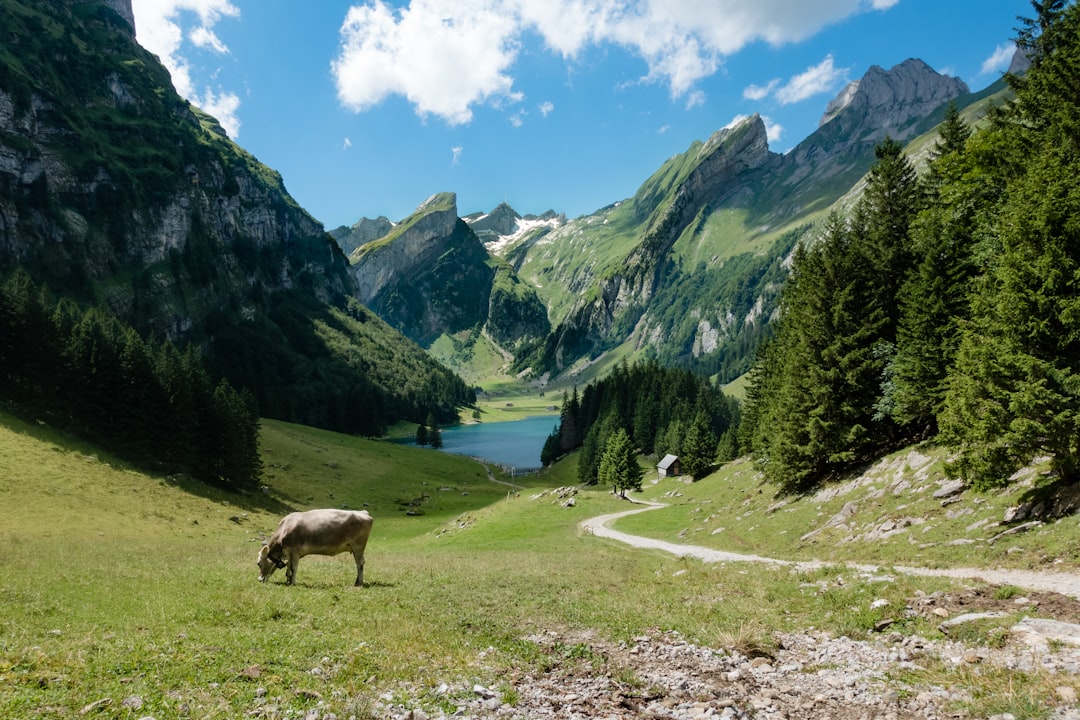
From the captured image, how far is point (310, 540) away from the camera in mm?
20359

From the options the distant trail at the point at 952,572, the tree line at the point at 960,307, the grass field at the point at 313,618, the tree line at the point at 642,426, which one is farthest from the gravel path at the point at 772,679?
the tree line at the point at 642,426

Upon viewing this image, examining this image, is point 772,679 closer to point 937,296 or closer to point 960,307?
point 960,307

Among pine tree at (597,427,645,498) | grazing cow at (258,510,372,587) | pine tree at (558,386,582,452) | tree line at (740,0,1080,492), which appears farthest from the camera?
pine tree at (558,386,582,452)

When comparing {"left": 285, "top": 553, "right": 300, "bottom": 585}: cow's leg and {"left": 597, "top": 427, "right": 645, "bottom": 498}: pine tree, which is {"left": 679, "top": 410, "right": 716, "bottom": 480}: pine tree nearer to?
{"left": 597, "top": 427, "right": 645, "bottom": 498}: pine tree

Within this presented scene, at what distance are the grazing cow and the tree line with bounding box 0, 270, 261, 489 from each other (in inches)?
2320

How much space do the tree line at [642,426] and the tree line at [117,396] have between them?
5613cm

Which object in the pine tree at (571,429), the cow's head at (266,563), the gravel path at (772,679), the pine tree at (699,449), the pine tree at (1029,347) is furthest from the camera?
A: the pine tree at (571,429)


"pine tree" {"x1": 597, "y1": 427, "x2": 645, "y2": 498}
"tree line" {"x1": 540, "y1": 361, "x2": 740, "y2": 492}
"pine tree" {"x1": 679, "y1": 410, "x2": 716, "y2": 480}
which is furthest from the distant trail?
"pine tree" {"x1": 679, "y1": 410, "x2": 716, "y2": 480}

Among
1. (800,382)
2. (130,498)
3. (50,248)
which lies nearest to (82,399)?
(130,498)

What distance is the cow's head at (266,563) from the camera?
1964 cm

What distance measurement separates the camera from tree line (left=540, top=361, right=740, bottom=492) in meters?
83.1

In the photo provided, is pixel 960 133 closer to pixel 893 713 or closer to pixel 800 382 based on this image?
pixel 800 382

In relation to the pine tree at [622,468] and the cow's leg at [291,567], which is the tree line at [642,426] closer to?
the pine tree at [622,468]

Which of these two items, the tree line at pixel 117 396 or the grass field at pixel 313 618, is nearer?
the grass field at pixel 313 618
